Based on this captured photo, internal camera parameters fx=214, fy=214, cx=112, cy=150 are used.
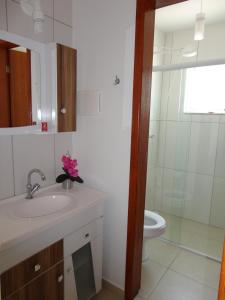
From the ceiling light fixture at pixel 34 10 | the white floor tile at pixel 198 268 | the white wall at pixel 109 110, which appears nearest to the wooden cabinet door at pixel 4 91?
the ceiling light fixture at pixel 34 10

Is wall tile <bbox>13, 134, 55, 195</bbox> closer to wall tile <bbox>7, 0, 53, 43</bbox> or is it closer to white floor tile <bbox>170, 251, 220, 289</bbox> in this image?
wall tile <bbox>7, 0, 53, 43</bbox>

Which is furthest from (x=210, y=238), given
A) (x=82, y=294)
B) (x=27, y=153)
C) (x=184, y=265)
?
(x=27, y=153)

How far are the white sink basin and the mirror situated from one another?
520mm

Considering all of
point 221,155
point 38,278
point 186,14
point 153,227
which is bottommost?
point 153,227

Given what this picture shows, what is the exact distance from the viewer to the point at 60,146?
1.72 m

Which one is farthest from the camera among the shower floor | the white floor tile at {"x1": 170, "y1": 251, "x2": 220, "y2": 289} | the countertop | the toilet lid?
the shower floor

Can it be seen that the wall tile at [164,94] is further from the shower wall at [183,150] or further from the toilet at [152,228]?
the toilet at [152,228]

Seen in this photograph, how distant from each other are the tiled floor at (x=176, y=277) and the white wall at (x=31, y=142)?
106 cm

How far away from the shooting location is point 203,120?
8.27 feet

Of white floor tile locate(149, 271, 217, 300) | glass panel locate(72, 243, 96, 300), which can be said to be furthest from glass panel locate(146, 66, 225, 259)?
glass panel locate(72, 243, 96, 300)

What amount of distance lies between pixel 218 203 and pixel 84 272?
180 cm

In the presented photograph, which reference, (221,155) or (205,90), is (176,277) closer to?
(221,155)

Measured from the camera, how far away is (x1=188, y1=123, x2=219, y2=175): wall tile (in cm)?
248

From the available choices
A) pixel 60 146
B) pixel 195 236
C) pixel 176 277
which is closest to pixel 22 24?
pixel 60 146
